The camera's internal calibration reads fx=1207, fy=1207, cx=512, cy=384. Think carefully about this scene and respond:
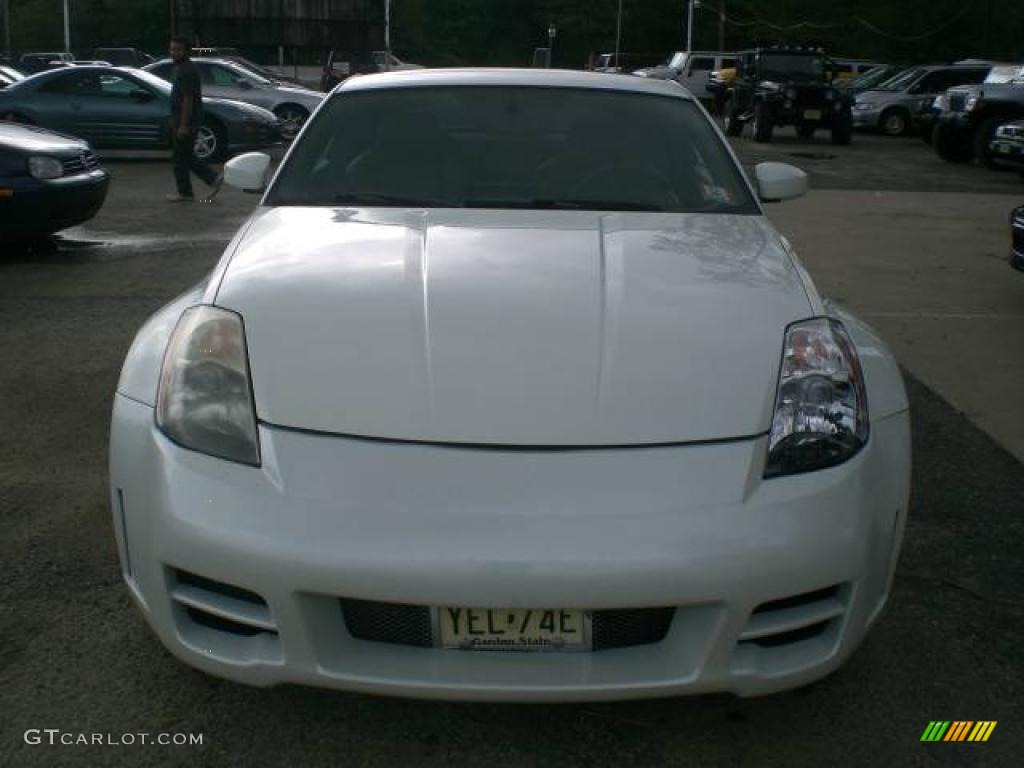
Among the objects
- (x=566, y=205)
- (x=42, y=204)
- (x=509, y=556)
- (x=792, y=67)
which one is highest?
(x=566, y=205)

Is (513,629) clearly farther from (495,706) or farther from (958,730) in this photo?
→ (958,730)

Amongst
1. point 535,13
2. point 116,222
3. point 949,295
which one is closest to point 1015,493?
point 949,295

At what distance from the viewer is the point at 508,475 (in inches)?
94.8

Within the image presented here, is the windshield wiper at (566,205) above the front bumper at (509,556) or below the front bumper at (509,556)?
above

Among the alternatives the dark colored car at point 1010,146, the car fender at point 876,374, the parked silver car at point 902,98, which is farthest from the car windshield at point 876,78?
the car fender at point 876,374

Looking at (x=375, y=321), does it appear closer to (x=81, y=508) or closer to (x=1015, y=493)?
(x=81, y=508)

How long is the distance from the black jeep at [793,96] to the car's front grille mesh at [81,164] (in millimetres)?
16392

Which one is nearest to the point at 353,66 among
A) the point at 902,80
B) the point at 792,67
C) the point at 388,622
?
the point at 792,67

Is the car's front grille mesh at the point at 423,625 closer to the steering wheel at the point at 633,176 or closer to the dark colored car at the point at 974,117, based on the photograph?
the steering wheel at the point at 633,176

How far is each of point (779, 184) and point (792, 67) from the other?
21453 mm

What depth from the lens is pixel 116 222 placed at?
1127cm

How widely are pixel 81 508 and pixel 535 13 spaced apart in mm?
84693

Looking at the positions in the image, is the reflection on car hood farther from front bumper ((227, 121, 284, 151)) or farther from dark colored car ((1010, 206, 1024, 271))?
dark colored car ((1010, 206, 1024, 271))

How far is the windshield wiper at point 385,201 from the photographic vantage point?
3701 millimetres
